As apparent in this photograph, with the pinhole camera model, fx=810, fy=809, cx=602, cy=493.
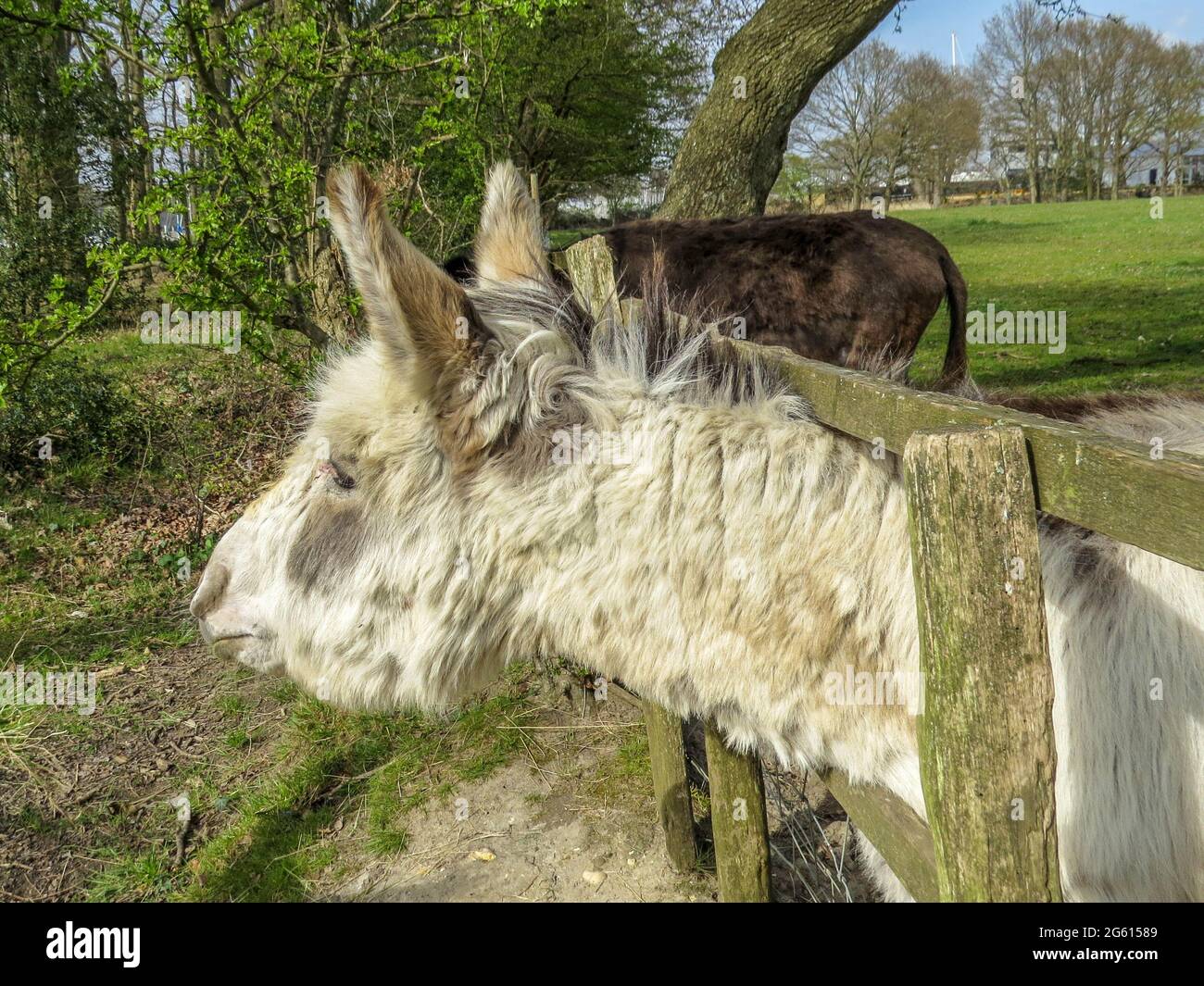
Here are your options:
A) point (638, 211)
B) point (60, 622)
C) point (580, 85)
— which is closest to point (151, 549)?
point (60, 622)

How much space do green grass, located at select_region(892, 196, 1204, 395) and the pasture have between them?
18.5 inches

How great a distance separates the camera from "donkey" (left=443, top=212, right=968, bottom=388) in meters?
5.68

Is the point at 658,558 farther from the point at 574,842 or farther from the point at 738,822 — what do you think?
the point at 574,842

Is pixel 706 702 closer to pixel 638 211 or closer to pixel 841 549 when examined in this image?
pixel 841 549

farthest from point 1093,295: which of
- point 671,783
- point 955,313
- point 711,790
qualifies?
point 711,790

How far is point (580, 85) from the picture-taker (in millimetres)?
15492

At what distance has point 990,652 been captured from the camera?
3.84 feet

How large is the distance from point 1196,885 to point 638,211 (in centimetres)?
1948

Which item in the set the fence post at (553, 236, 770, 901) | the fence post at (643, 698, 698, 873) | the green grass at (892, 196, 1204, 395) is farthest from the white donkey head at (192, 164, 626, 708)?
the green grass at (892, 196, 1204, 395)

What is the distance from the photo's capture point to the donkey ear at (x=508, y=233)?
2393 mm

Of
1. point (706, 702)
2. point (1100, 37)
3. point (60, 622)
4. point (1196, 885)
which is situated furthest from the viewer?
point (1100, 37)

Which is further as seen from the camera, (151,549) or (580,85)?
(580,85)

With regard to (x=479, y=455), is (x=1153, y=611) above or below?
below

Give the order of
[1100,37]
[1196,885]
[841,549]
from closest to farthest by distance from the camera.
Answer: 1. [1196,885]
2. [841,549]
3. [1100,37]
